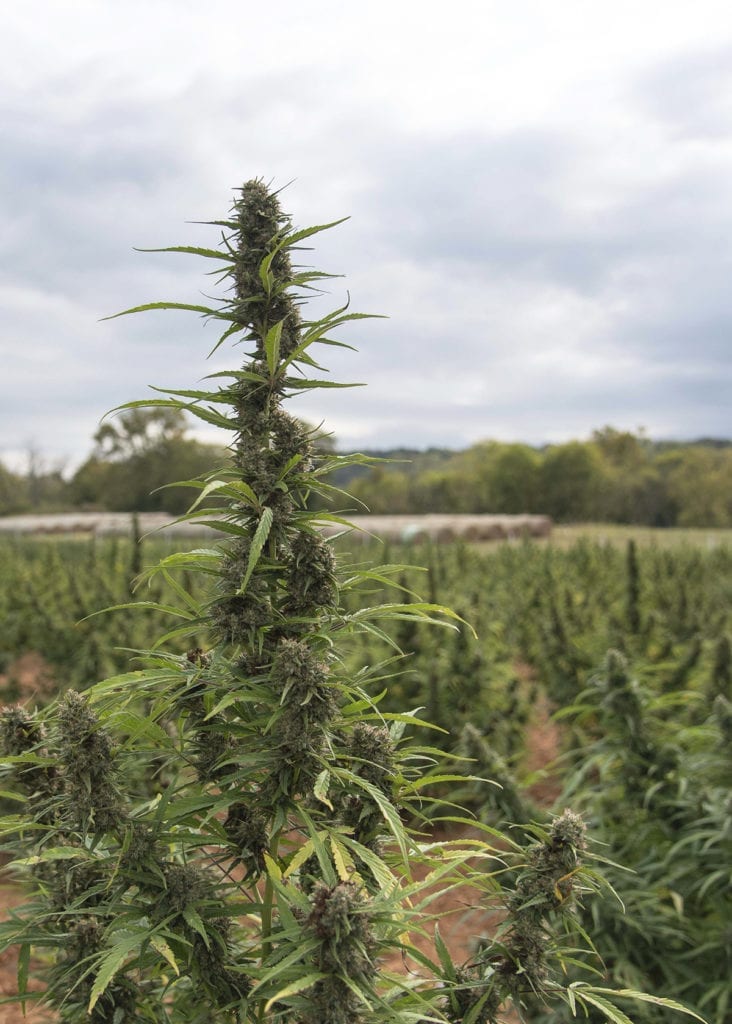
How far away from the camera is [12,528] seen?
164 ft

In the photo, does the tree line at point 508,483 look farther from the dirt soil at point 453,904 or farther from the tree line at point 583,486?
the dirt soil at point 453,904

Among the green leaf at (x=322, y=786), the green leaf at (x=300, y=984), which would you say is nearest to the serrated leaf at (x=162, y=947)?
the green leaf at (x=300, y=984)

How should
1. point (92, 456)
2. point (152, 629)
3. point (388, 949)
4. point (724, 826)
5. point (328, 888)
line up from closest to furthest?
point (328, 888), point (388, 949), point (724, 826), point (152, 629), point (92, 456)

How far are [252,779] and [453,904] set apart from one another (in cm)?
306

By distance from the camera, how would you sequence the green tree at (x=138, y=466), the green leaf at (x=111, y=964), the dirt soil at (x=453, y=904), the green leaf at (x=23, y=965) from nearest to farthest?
the green leaf at (x=111, y=964) < the green leaf at (x=23, y=965) < the dirt soil at (x=453, y=904) < the green tree at (x=138, y=466)

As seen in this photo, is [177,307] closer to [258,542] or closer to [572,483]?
[258,542]

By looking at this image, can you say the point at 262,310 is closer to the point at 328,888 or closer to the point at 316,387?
the point at 316,387

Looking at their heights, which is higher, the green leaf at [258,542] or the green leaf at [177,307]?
the green leaf at [177,307]

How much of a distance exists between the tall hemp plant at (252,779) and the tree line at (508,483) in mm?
43680

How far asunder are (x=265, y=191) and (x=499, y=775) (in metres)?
2.54

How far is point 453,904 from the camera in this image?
3.95 metres

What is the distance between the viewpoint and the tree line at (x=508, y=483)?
51.8m

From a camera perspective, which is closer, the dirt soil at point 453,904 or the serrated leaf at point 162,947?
the serrated leaf at point 162,947

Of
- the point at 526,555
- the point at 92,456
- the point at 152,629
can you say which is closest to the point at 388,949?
the point at 152,629
